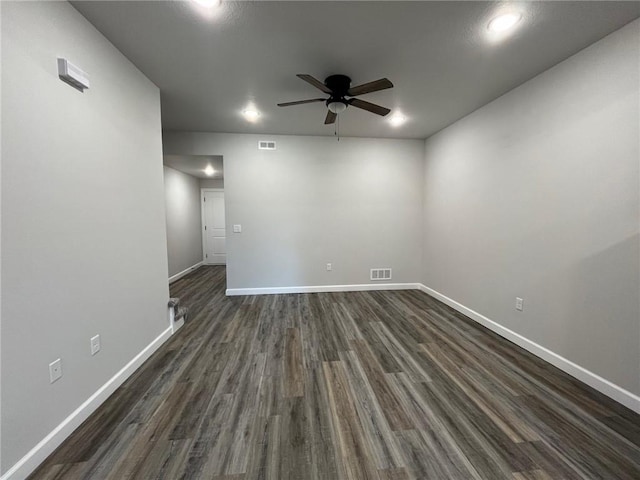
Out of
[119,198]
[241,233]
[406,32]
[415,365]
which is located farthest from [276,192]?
[415,365]

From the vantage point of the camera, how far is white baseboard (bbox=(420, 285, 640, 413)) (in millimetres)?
1694

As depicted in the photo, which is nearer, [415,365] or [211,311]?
[415,365]

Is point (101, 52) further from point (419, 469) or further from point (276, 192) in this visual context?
point (419, 469)

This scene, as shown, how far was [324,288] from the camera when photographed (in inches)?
171

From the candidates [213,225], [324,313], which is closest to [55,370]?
[324,313]

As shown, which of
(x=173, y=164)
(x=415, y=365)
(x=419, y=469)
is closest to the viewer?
(x=419, y=469)

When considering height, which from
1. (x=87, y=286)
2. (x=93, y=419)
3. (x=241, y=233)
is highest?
(x=241, y=233)

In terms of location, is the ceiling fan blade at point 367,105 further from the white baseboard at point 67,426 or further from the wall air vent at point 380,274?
the white baseboard at point 67,426

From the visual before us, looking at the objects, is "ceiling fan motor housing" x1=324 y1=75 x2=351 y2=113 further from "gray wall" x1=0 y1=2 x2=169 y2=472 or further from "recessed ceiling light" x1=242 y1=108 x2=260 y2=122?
"gray wall" x1=0 y1=2 x2=169 y2=472

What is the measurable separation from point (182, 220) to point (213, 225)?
3.92ft

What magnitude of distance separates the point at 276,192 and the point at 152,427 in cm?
325

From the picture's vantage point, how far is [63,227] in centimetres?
147

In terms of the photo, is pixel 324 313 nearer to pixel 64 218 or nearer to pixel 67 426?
pixel 67 426

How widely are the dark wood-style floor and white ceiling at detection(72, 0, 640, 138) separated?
8.54 feet
